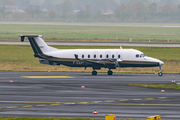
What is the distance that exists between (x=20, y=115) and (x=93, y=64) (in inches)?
891

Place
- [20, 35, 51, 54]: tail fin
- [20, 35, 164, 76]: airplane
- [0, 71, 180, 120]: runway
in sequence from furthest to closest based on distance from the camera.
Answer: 1. [20, 35, 51, 54]: tail fin
2. [20, 35, 164, 76]: airplane
3. [0, 71, 180, 120]: runway

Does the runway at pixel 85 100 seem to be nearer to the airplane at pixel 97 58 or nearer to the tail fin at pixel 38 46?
the airplane at pixel 97 58

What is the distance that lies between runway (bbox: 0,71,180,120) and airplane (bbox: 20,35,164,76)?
895cm

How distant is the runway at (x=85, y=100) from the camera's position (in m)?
19.3

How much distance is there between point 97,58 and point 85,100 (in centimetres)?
1830

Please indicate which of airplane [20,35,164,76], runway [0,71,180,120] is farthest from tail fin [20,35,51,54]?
runway [0,71,180,120]

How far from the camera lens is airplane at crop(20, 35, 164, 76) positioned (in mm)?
40781

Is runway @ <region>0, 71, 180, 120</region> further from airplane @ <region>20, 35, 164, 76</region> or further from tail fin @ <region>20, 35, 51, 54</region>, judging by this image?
tail fin @ <region>20, 35, 51, 54</region>

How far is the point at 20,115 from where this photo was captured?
18.7 metres

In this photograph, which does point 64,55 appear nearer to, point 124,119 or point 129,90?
point 129,90

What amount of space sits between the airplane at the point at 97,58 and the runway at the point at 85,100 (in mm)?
8947

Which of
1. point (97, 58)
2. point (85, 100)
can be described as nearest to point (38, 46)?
point (97, 58)

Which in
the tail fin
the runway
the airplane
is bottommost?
the runway

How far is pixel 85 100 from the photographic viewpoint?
23.4 metres
